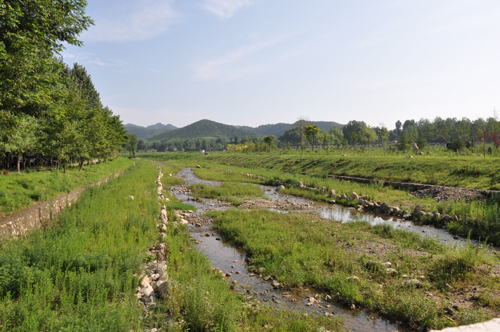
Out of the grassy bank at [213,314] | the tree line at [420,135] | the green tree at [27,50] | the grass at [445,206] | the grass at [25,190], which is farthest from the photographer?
the tree line at [420,135]

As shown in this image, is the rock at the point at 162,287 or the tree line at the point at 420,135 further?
the tree line at the point at 420,135

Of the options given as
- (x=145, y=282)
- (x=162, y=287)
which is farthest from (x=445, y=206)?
(x=145, y=282)

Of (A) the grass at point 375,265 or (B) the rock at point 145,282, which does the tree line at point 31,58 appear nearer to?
(B) the rock at point 145,282

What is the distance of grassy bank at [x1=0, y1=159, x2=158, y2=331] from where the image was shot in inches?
162

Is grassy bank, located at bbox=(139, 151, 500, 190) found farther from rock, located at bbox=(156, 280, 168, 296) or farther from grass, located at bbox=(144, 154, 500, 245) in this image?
rock, located at bbox=(156, 280, 168, 296)

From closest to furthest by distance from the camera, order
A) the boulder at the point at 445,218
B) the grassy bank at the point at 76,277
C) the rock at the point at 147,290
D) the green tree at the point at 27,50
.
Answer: the grassy bank at the point at 76,277, the rock at the point at 147,290, the green tree at the point at 27,50, the boulder at the point at 445,218

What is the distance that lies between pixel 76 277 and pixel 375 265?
8.52 metres

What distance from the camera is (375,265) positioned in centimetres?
833

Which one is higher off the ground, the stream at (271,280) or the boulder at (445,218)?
the boulder at (445,218)

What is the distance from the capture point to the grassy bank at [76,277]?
412cm

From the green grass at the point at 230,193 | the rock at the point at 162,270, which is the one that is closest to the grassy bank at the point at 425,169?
the green grass at the point at 230,193

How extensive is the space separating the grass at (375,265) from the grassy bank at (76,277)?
4546mm

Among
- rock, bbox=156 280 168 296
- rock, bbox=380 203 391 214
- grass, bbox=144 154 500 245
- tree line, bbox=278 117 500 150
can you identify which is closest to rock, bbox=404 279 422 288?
grass, bbox=144 154 500 245

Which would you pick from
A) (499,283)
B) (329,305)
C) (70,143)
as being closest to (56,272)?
(329,305)
